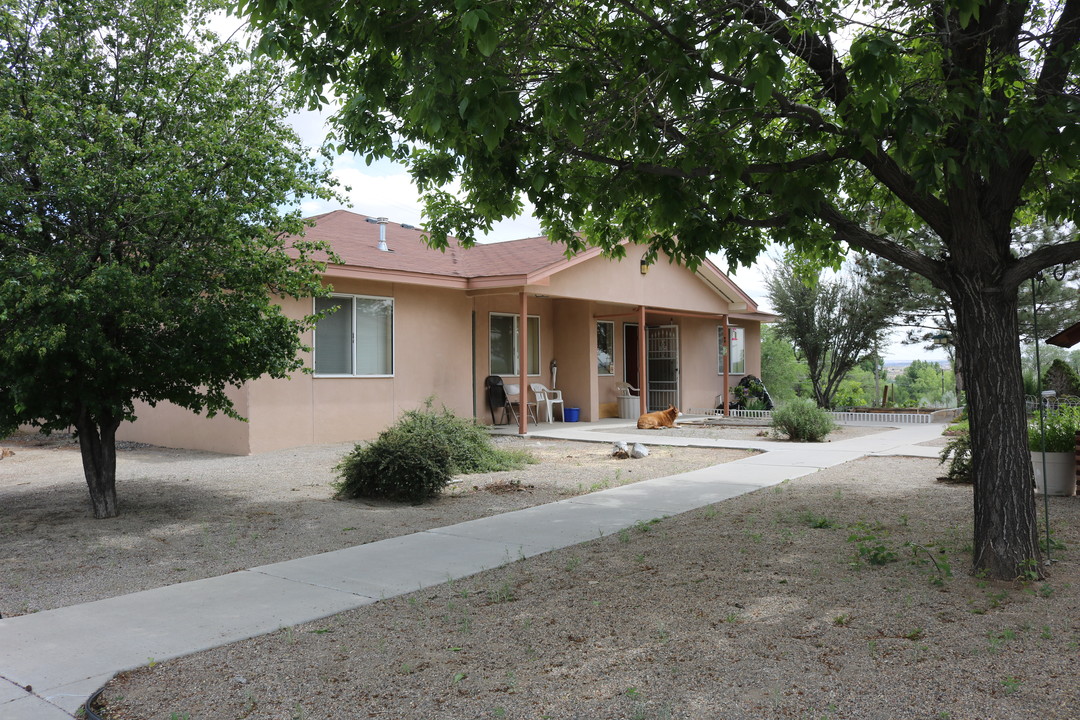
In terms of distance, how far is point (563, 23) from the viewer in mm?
6445

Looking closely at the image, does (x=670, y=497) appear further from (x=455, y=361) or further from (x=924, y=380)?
(x=924, y=380)

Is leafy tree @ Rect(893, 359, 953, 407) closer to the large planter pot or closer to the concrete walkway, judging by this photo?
the large planter pot

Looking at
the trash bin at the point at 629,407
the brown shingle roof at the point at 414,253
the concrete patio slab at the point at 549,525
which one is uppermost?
the brown shingle roof at the point at 414,253

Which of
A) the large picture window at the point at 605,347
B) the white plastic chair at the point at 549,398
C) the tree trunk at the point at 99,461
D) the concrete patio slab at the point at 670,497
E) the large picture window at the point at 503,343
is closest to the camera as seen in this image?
the tree trunk at the point at 99,461

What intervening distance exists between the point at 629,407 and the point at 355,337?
8.61 metres

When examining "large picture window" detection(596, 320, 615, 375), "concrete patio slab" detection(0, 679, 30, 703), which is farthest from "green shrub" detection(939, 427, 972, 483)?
"large picture window" detection(596, 320, 615, 375)

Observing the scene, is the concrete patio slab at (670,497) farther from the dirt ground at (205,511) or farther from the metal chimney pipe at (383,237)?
the metal chimney pipe at (383,237)

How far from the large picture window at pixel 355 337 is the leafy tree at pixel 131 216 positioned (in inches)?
233

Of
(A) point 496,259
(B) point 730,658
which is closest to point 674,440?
(A) point 496,259

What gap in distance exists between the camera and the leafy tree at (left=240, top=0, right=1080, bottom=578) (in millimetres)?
4566

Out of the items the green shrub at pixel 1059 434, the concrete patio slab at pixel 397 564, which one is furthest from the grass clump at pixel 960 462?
the concrete patio slab at pixel 397 564

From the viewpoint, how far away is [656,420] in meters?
17.8

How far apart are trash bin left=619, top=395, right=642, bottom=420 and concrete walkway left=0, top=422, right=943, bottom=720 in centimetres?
1138

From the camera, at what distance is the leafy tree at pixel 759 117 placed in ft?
15.0
